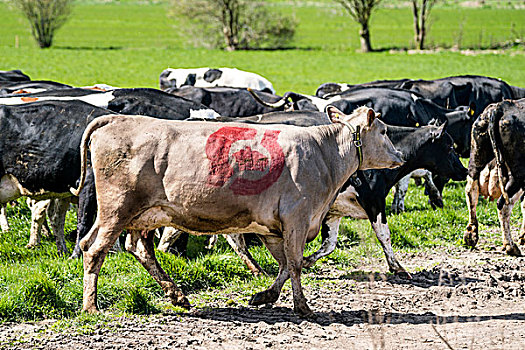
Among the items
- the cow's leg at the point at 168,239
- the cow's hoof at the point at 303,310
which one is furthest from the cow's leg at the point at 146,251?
the cow's leg at the point at 168,239

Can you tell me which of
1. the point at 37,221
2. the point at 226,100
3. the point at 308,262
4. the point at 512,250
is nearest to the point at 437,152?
the point at 512,250

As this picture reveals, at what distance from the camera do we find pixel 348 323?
6.42 m

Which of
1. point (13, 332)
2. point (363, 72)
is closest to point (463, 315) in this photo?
point (13, 332)

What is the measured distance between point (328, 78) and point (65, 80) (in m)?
13.7

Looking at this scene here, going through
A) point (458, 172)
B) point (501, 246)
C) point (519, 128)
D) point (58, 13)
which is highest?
point (58, 13)

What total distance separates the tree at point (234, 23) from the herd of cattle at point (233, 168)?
43.6m

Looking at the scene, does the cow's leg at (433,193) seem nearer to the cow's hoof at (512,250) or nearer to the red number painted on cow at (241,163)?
the cow's hoof at (512,250)

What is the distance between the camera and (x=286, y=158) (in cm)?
662

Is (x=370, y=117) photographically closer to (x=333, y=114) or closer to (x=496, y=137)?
(x=333, y=114)

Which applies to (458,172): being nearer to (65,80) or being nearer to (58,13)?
(65,80)

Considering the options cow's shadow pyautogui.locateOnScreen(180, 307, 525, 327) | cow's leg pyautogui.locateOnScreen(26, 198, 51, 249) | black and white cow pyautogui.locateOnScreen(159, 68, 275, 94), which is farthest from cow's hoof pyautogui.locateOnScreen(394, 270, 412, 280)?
black and white cow pyautogui.locateOnScreen(159, 68, 275, 94)

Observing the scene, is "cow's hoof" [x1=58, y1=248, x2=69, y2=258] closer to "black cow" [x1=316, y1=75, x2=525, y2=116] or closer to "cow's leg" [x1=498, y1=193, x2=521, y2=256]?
"cow's leg" [x1=498, y1=193, x2=521, y2=256]

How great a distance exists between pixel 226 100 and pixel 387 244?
7701 mm

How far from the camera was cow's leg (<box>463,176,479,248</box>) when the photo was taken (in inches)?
381
